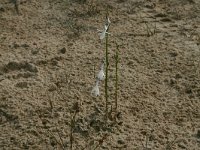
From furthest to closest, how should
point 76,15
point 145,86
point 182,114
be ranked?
point 76,15 < point 145,86 < point 182,114

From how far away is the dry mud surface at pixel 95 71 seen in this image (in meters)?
2.63

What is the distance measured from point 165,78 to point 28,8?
1.36 m

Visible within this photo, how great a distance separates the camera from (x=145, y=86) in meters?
2.98

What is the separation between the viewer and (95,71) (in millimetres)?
3098

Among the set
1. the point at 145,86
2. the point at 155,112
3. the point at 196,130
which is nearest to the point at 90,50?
the point at 145,86

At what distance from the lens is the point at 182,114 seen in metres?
2.78

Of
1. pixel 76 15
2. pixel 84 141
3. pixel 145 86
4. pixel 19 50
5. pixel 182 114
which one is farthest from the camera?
pixel 76 15

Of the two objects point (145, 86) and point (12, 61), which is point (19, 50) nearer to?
point (12, 61)

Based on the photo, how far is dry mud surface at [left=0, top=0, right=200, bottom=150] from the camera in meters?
2.63

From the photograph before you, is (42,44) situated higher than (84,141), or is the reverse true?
(42,44)

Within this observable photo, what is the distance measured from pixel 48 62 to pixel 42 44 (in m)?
0.24

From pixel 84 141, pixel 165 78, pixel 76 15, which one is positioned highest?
pixel 76 15

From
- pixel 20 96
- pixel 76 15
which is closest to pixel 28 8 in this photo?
pixel 76 15

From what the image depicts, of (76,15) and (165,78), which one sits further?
(76,15)
